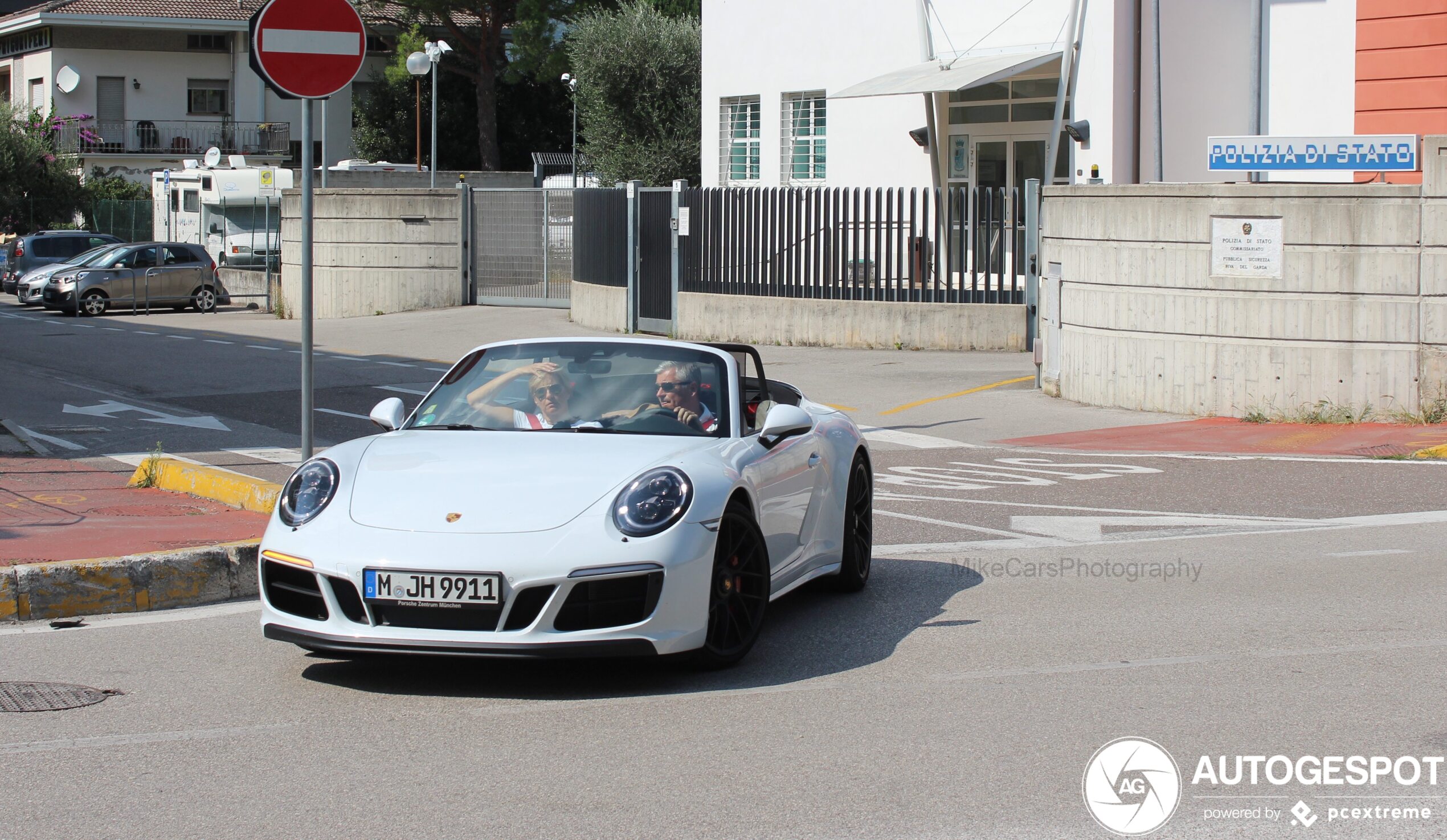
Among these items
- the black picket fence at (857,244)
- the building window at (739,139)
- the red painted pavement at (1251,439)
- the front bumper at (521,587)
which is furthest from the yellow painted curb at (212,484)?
the building window at (739,139)

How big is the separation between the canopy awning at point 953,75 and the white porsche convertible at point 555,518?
1861 cm

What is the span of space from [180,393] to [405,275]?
1292cm

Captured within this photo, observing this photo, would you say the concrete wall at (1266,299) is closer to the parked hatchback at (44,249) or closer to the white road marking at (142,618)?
the white road marking at (142,618)

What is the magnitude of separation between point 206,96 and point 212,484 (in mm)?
56379

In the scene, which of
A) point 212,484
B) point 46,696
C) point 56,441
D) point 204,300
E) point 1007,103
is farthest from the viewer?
point 204,300

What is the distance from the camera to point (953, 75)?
2567cm

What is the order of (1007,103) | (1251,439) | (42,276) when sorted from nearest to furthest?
(1251,439) < (1007,103) < (42,276)

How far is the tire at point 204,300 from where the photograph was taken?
113ft

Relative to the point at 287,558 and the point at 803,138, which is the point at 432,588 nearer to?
the point at 287,558

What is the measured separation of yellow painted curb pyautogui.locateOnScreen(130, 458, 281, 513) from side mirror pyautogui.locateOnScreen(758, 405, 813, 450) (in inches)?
144

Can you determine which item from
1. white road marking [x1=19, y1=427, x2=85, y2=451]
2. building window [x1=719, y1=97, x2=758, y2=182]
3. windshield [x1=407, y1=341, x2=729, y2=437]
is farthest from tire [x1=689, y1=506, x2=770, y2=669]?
building window [x1=719, y1=97, x2=758, y2=182]

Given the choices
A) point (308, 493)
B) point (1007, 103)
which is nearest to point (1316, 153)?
point (308, 493)

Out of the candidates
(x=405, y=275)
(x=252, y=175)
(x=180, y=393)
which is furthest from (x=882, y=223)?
(x=252, y=175)

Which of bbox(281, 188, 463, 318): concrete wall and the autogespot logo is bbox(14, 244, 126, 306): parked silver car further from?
the autogespot logo
